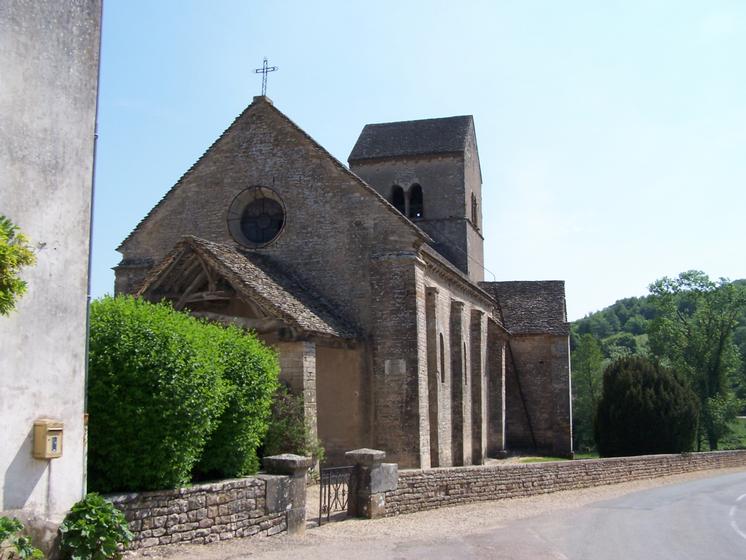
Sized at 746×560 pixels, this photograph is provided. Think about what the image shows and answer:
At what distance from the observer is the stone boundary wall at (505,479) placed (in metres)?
14.2

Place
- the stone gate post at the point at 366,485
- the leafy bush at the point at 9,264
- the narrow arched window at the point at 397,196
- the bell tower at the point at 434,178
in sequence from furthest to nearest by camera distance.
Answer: the narrow arched window at the point at 397,196 → the bell tower at the point at 434,178 → the stone gate post at the point at 366,485 → the leafy bush at the point at 9,264

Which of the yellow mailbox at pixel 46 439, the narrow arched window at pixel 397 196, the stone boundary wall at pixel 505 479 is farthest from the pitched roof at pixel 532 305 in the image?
the yellow mailbox at pixel 46 439

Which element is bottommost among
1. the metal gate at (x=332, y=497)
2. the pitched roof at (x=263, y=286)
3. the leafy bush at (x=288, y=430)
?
the metal gate at (x=332, y=497)

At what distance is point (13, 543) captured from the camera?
23.4 ft

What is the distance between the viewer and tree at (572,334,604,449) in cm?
5588

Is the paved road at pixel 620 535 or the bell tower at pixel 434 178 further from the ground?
the bell tower at pixel 434 178

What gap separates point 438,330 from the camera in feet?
72.1

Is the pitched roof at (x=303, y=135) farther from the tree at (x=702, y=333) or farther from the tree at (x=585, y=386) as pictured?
the tree at (x=585, y=386)

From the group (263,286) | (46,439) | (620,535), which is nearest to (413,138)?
(263,286)

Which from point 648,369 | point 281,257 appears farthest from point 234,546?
point 648,369

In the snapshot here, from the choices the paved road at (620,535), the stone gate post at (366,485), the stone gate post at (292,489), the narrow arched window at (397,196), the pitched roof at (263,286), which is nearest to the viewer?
the paved road at (620,535)

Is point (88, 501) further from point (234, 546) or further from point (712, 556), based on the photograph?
point (712, 556)

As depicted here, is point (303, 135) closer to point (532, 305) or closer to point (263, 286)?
point (263, 286)

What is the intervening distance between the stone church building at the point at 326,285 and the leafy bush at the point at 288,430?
497 millimetres
